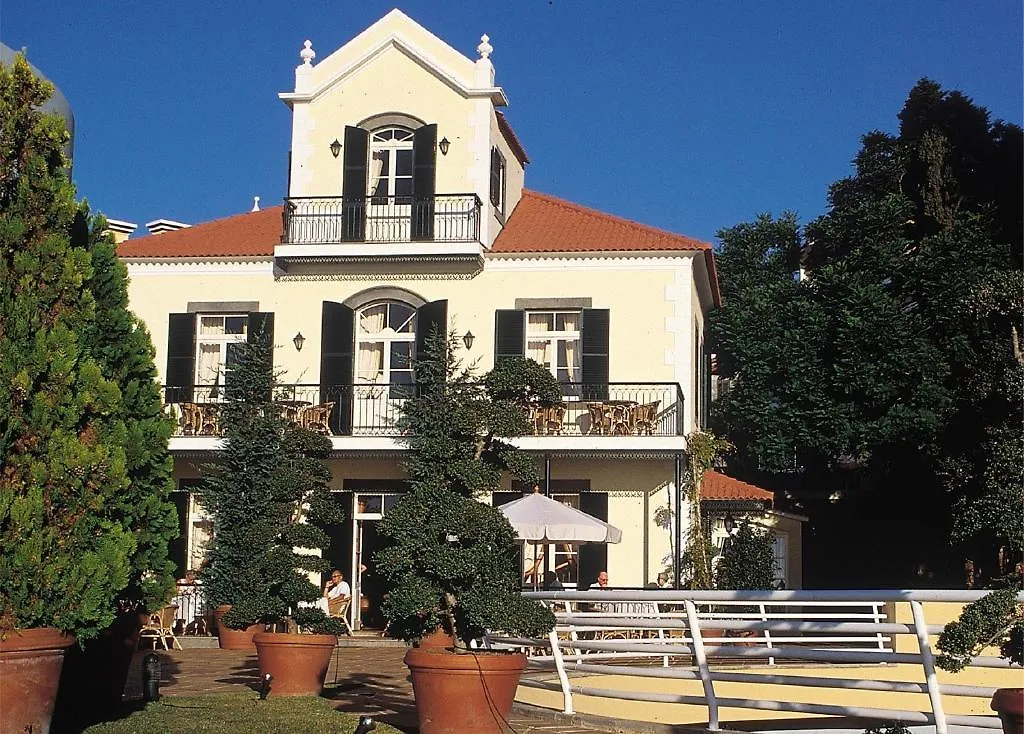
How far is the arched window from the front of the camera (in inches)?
883

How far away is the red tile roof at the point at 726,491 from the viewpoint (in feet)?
74.4

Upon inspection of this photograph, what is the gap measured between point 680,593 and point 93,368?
390 cm

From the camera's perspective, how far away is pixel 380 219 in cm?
2248

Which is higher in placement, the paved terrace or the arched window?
the arched window

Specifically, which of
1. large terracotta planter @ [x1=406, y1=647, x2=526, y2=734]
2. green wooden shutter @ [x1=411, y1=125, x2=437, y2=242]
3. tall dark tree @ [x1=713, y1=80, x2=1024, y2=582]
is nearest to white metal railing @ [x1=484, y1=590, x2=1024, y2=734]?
large terracotta planter @ [x1=406, y1=647, x2=526, y2=734]

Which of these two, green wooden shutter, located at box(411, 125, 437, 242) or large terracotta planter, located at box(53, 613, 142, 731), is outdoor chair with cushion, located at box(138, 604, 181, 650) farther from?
large terracotta planter, located at box(53, 613, 142, 731)

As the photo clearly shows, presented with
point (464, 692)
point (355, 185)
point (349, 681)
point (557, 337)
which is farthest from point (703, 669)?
A: point (355, 185)

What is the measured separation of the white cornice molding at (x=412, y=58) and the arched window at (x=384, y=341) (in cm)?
371

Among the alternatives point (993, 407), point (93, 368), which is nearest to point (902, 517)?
point (993, 407)

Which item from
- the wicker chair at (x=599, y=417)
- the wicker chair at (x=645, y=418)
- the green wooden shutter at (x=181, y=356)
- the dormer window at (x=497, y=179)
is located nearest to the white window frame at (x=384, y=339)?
the dormer window at (x=497, y=179)

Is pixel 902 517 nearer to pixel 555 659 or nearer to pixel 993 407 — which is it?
pixel 993 407

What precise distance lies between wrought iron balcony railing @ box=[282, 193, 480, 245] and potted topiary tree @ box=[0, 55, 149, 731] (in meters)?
13.7

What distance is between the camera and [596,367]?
21.7 m

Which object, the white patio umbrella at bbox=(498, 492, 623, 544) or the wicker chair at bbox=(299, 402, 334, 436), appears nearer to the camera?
the white patio umbrella at bbox=(498, 492, 623, 544)
